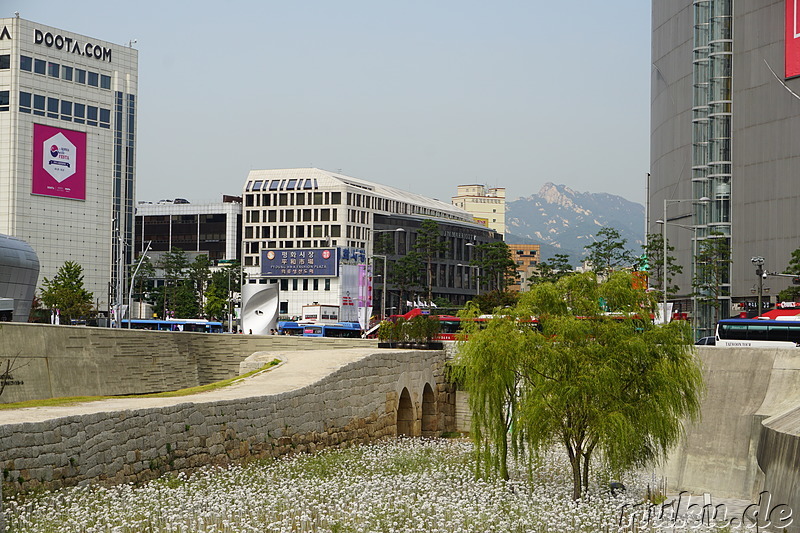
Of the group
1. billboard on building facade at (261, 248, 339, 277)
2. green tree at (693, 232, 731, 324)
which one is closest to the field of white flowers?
green tree at (693, 232, 731, 324)

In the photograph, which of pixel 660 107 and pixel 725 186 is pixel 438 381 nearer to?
pixel 725 186

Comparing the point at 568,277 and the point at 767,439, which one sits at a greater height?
the point at 568,277

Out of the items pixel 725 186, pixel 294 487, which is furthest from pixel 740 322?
pixel 725 186

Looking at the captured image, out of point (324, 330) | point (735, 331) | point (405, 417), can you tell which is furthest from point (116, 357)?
point (324, 330)

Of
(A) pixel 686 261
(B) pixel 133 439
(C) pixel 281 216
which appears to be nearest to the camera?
(B) pixel 133 439

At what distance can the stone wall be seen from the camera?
675 inches

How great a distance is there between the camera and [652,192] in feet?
309

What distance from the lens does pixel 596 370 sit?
25422 mm

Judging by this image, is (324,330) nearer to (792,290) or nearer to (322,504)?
(792,290)

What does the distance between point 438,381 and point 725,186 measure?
4010 cm

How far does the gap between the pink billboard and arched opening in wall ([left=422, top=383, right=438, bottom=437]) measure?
101810 mm

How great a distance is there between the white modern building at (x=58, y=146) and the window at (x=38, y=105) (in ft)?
0.42

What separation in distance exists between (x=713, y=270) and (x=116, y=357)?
4231 cm

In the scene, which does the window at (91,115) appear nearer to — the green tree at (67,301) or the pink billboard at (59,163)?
the pink billboard at (59,163)
